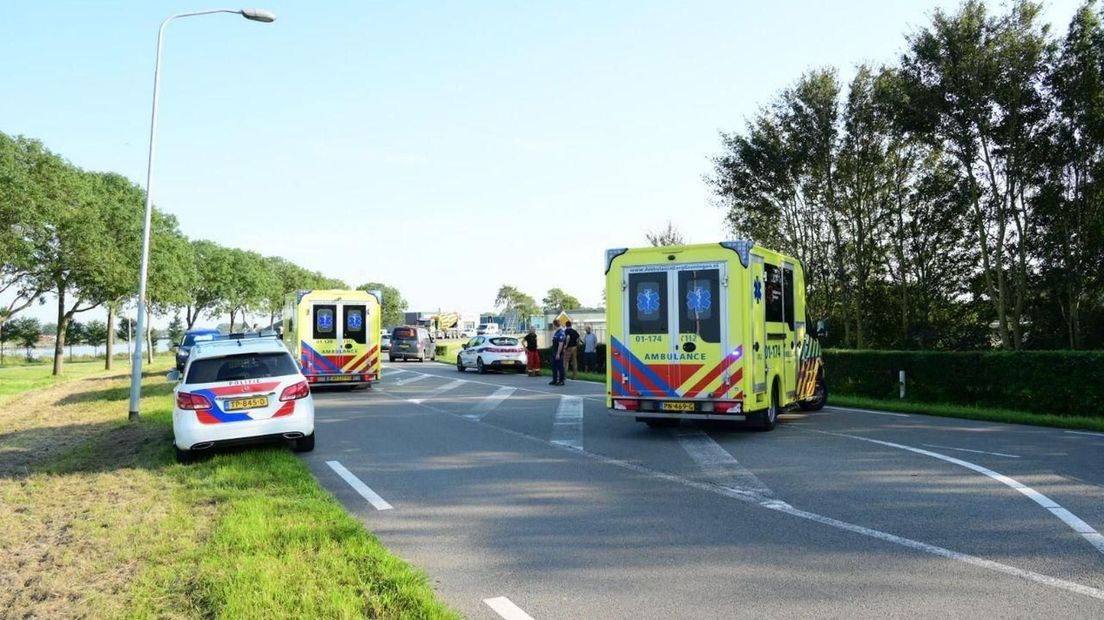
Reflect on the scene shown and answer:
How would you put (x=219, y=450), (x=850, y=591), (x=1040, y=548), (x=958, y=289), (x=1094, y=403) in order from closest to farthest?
1. (x=850, y=591)
2. (x=1040, y=548)
3. (x=219, y=450)
4. (x=1094, y=403)
5. (x=958, y=289)

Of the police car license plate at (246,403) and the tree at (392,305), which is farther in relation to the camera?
the tree at (392,305)

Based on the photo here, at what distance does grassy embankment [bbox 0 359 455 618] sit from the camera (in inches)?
195

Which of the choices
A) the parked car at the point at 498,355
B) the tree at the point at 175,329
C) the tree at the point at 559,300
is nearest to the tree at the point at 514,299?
the tree at the point at 559,300

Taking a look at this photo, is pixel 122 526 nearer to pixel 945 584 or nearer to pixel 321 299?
pixel 945 584

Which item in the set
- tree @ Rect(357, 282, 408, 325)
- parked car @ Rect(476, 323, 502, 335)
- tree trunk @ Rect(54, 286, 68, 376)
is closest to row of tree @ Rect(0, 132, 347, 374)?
tree trunk @ Rect(54, 286, 68, 376)

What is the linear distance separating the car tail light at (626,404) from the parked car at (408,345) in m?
33.1

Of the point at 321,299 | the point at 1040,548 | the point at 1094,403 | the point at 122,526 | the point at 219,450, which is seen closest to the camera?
the point at 1040,548

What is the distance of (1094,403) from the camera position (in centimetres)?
1527

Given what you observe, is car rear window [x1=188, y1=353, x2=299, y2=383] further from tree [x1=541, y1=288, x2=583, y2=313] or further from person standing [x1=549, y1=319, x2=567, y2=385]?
tree [x1=541, y1=288, x2=583, y2=313]

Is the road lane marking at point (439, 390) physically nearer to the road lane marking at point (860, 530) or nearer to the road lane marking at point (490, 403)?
the road lane marking at point (490, 403)

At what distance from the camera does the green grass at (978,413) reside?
13.8 metres

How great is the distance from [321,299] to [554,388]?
6490mm

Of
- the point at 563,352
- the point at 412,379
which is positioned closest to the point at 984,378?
the point at 563,352

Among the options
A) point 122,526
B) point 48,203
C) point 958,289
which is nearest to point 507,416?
point 122,526
